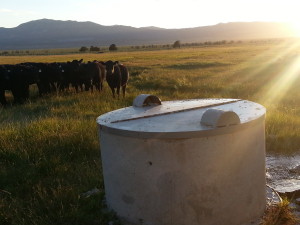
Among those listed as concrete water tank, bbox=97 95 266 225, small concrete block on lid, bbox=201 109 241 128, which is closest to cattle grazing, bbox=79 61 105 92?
concrete water tank, bbox=97 95 266 225

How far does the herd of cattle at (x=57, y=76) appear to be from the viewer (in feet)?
44.6

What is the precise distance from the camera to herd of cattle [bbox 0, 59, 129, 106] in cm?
1359

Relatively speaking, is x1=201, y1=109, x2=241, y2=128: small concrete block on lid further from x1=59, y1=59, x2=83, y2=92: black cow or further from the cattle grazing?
x1=59, y1=59, x2=83, y2=92: black cow

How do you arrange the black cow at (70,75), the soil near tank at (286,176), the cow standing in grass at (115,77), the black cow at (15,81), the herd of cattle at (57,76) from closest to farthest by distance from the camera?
the soil near tank at (286,176), the black cow at (15,81), the herd of cattle at (57,76), the cow standing in grass at (115,77), the black cow at (70,75)

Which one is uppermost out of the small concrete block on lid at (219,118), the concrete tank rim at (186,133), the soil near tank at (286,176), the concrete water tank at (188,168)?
the small concrete block on lid at (219,118)

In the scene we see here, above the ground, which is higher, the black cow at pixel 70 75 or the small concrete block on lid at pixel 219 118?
the small concrete block on lid at pixel 219 118

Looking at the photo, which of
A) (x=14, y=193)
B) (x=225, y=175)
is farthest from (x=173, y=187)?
(x=14, y=193)

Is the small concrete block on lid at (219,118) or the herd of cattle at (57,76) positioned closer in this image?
the small concrete block on lid at (219,118)

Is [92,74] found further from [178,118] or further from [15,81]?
[178,118]

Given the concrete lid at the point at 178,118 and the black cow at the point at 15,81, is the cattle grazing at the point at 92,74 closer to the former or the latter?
the black cow at the point at 15,81

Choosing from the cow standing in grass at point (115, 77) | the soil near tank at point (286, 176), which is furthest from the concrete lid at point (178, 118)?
the cow standing in grass at point (115, 77)

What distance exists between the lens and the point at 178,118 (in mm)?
4055

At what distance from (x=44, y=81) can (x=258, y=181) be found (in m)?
13.2

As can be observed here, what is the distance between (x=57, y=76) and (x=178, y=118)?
1281 cm
